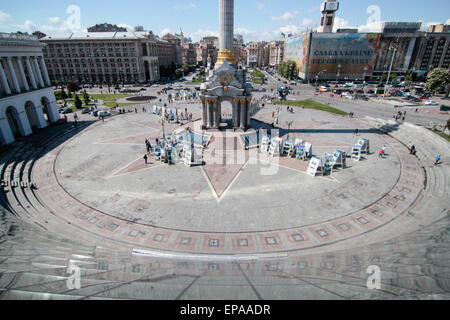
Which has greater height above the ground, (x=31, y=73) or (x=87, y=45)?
(x=87, y=45)

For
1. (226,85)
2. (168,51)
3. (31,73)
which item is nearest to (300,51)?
(168,51)

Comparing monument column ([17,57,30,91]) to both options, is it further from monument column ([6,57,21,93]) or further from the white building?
monument column ([6,57,21,93])

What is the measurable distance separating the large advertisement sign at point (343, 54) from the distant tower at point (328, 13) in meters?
21.3

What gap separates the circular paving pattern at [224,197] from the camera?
21.0 metres

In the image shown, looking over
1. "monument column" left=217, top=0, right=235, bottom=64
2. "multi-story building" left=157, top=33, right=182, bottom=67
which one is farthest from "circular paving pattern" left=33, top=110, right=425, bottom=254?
"multi-story building" left=157, top=33, right=182, bottom=67

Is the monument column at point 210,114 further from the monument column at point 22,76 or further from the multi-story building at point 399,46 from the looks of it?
the multi-story building at point 399,46

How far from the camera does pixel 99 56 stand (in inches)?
4606

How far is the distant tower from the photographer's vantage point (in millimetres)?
129625

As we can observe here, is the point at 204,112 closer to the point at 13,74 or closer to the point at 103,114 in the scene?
the point at 103,114

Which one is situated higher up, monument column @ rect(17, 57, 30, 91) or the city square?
monument column @ rect(17, 57, 30, 91)

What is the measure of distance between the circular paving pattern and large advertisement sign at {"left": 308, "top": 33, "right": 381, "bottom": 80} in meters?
94.1

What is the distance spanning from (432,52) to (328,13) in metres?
57.3

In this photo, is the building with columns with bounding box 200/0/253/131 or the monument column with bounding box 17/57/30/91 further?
the monument column with bounding box 17/57/30/91
